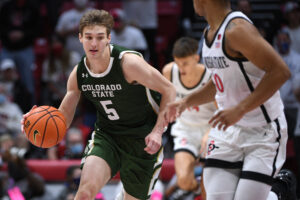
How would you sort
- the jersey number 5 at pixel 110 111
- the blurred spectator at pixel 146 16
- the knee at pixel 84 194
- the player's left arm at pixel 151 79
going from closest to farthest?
the knee at pixel 84 194
the player's left arm at pixel 151 79
the jersey number 5 at pixel 110 111
the blurred spectator at pixel 146 16

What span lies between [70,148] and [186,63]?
328 centimetres

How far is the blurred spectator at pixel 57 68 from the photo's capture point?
33.6ft

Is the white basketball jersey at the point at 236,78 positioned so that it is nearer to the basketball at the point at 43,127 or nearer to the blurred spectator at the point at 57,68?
the basketball at the point at 43,127

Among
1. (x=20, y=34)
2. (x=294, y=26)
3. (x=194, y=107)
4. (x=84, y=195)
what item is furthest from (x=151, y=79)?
(x=20, y=34)

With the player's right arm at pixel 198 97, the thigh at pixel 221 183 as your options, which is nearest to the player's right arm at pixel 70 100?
the player's right arm at pixel 198 97

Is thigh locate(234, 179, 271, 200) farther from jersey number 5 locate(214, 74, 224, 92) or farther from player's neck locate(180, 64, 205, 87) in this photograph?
player's neck locate(180, 64, 205, 87)

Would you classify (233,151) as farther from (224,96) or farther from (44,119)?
(44,119)

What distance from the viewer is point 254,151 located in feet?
13.0

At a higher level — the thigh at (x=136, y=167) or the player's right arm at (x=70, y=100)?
the player's right arm at (x=70, y=100)

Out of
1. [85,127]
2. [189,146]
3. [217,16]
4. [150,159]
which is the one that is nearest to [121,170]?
[150,159]

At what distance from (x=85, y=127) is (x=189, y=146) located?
10.4ft

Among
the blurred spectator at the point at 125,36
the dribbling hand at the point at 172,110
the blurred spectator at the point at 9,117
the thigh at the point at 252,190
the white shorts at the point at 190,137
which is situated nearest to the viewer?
the thigh at the point at 252,190

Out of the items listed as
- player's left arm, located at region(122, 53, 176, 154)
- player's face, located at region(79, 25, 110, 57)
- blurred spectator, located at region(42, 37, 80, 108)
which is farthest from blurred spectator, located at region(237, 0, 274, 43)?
player's face, located at region(79, 25, 110, 57)

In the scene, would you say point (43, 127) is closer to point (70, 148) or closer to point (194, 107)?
point (194, 107)
